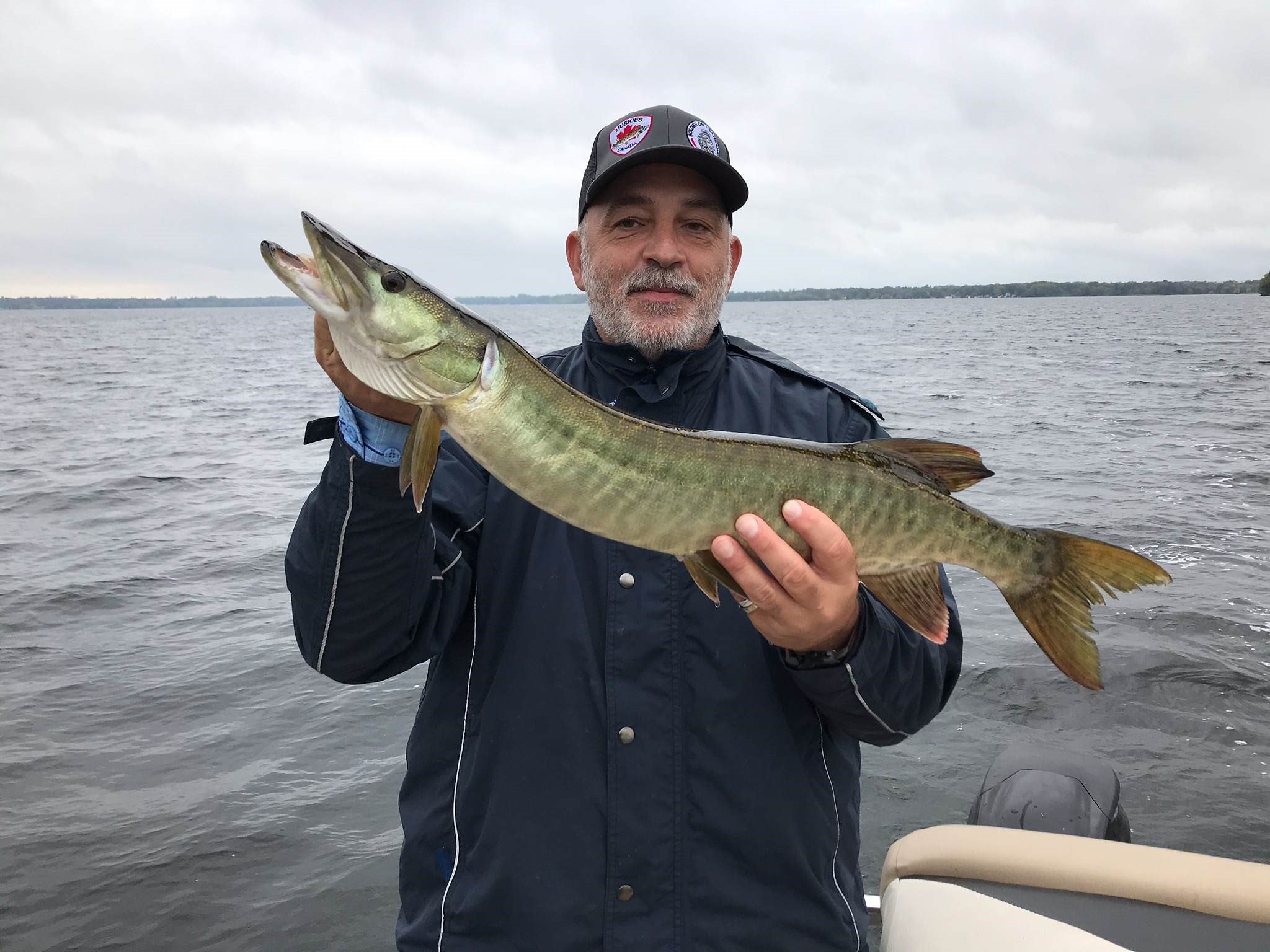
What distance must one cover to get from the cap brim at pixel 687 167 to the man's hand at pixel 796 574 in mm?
1208

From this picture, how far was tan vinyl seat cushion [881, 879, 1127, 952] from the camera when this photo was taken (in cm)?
246

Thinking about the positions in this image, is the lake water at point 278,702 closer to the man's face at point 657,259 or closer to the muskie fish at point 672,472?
the muskie fish at point 672,472

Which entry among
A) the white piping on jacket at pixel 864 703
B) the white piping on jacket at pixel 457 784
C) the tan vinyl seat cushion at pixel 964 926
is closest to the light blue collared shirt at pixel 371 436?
the white piping on jacket at pixel 457 784

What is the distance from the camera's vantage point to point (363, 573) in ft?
7.48

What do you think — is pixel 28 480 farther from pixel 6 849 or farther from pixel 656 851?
pixel 656 851

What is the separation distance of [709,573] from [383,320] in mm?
1036

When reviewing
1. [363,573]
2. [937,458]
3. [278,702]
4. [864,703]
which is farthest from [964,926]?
[278,702]

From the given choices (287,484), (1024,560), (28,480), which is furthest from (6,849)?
(28,480)

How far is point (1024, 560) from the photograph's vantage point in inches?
Result: 104

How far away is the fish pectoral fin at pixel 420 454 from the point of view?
2178 millimetres

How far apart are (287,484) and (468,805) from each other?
43.3 ft

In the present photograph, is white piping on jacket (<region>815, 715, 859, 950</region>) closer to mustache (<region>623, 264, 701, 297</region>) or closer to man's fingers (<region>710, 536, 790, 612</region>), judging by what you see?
man's fingers (<region>710, 536, 790, 612</region>)

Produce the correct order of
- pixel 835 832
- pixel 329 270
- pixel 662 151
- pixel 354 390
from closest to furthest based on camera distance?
pixel 329 270 → pixel 354 390 → pixel 835 832 → pixel 662 151

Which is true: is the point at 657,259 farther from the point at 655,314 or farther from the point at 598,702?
the point at 598,702
